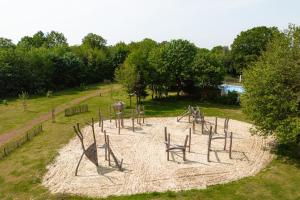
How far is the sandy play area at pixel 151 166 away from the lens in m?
16.8

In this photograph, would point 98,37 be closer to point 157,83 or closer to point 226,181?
point 157,83

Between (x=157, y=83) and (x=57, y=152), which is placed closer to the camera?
(x=57, y=152)

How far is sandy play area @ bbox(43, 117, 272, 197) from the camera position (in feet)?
55.2

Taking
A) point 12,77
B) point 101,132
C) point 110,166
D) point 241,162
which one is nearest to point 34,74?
point 12,77

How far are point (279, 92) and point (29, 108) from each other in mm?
31735

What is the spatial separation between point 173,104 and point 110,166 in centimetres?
2140

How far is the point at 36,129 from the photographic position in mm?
27516

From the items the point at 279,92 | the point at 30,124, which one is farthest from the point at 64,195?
the point at 30,124

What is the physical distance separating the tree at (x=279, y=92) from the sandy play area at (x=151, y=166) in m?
2.56

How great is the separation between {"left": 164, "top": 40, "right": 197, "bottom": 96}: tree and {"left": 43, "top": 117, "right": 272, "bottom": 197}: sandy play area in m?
14.9

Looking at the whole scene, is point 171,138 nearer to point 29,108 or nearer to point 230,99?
point 230,99

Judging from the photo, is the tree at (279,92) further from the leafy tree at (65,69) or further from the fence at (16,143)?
the leafy tree at (65,69)

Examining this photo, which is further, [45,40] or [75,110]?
[45,40]

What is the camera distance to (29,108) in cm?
3897
